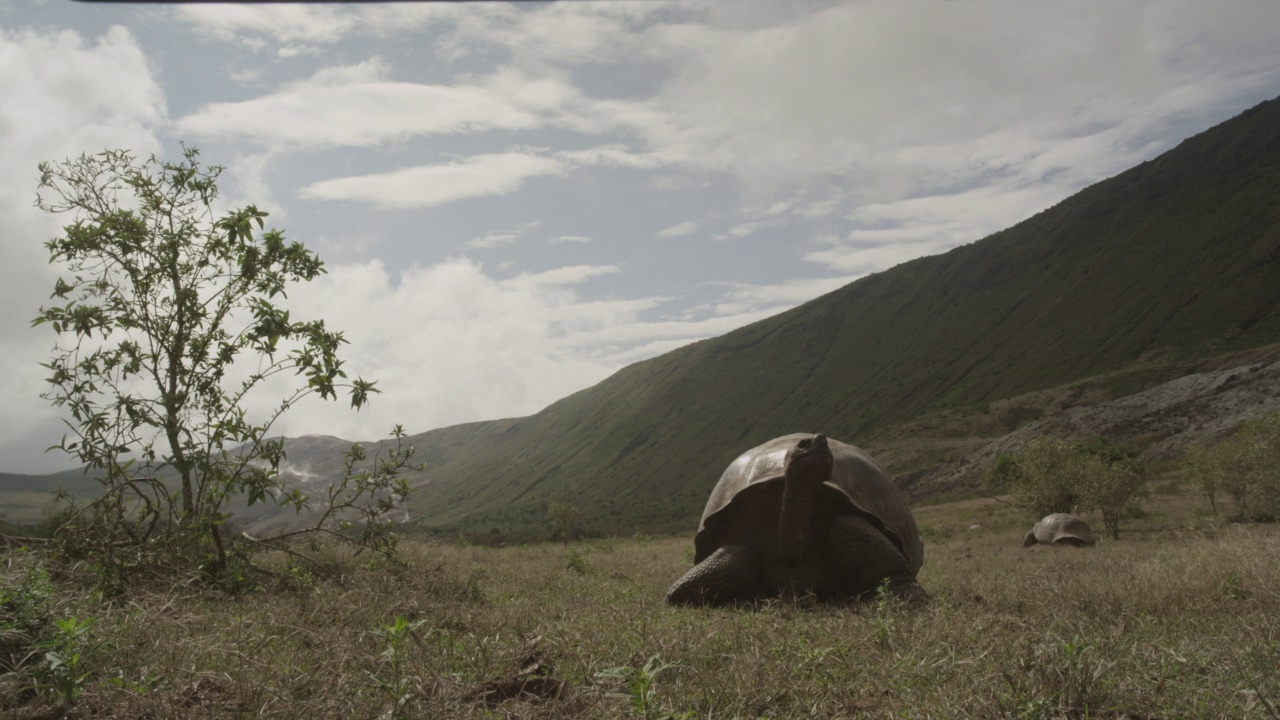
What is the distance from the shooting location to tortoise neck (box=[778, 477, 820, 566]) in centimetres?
746

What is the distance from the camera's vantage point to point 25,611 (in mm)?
4156

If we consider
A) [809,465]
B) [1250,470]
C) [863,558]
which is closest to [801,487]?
[809,465]

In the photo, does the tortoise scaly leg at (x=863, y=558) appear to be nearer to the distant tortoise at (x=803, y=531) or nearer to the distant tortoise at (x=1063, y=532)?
the distant tortoise at (x=803, y=531)

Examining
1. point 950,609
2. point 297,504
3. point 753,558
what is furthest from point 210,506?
Result: point 950,609

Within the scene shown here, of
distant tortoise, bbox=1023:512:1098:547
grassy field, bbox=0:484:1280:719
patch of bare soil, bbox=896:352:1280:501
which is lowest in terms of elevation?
patch of bare soil, bbox=896:352:1280:501

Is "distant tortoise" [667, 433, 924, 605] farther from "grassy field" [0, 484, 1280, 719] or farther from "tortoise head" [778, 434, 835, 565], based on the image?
"grassy field" [0, 484, 1280, 719]

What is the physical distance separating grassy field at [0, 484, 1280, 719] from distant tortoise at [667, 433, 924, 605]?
817 mm

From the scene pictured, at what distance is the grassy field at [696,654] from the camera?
3.36 meters

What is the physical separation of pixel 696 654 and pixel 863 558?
3895mm

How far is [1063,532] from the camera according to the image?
2262 centimetres

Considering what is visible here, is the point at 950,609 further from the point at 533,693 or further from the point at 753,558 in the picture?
the point at 533,693

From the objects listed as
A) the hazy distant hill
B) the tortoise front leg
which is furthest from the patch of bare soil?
the tortoise front leg

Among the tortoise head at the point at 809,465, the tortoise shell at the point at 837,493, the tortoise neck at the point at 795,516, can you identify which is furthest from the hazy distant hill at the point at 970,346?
the tortoise head at the point at 809,465

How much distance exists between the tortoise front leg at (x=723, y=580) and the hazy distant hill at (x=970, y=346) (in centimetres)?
7369
